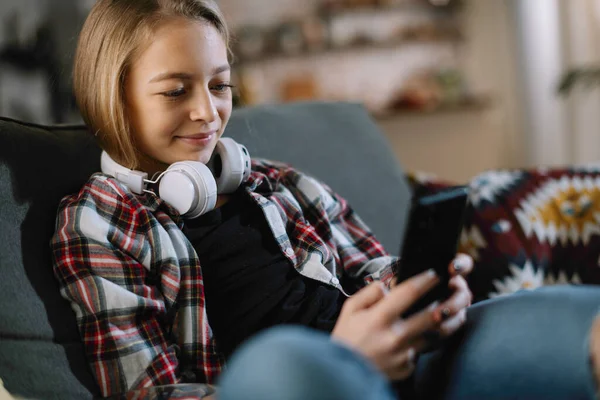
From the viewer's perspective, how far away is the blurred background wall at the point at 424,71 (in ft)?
13.3

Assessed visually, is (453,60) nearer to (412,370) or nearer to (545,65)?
(545,65)

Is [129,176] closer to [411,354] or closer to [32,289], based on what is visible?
[32,289]

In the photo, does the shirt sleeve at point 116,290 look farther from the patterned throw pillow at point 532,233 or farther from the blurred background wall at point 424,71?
the blurred background wall at point 424,71

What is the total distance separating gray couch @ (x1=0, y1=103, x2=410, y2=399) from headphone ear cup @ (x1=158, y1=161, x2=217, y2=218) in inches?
7.4

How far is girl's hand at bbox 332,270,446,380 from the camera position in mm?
674

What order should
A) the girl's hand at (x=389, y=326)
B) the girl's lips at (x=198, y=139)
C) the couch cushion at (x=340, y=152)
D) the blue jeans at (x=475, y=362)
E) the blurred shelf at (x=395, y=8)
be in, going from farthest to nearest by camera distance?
the blurred shelf at (x=395, y=8), the couch cushion at (x=340, y=152), the girl's lips at (x=198, y=139), the girl's hand at (x=389, y=326), the blue jeans at (x=475, y=362)

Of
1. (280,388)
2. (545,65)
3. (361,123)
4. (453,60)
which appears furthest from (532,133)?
(280,388)

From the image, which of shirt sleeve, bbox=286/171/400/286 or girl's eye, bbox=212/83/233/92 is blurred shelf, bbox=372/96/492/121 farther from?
girl's eye, bbox=212/83/233/92

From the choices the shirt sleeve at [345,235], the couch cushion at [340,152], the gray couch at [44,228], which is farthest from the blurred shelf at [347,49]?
the shirt sleeve at [345,235]

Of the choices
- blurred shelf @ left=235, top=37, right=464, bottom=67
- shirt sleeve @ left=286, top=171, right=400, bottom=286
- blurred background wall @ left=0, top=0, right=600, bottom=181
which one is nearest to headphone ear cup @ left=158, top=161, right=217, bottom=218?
shirt sleeve @ left=286, top=171, right=400, bottom=286

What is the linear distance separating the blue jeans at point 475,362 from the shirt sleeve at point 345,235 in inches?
11.1

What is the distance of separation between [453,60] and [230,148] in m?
3.67

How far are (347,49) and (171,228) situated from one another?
3.62 metres

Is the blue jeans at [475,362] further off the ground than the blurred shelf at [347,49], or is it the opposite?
the blurred shelf at [347,49]
